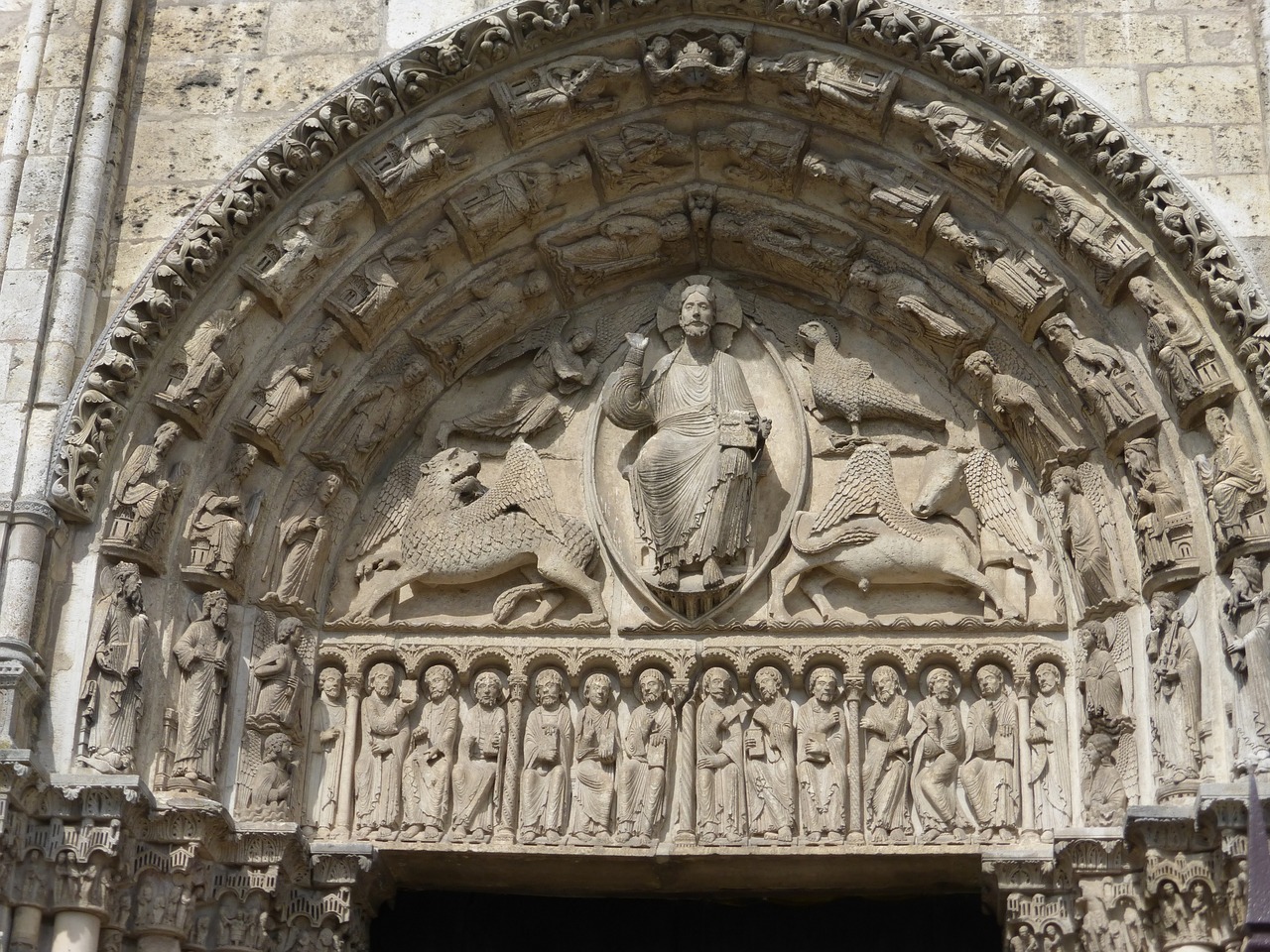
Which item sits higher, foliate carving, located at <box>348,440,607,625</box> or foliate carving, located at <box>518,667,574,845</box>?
foliate carving, located at <box>348,440,607,625</box>

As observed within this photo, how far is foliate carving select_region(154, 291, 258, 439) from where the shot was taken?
764cm

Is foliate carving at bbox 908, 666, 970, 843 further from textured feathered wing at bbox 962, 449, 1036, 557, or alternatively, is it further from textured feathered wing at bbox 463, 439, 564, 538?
textured feathered wing at bbox 463, 439, 564, 538

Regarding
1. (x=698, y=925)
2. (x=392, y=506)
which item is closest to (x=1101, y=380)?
(x=698, y=925)

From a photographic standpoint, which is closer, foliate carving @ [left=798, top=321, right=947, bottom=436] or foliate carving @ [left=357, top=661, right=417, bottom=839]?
foliate carving @ [left=357, top=661, right=417, bottom=839]

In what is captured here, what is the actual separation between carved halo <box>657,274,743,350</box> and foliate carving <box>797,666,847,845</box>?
1.72 m

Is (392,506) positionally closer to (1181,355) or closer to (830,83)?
(830,83)

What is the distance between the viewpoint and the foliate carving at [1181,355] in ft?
23.9

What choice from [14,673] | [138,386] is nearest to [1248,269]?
[138,386]

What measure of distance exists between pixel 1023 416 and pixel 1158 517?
2.89 feet

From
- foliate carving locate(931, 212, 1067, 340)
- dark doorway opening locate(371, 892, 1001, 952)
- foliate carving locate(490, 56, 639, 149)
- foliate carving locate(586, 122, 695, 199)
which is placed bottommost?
dark doorway opening locate(371, 892, 1001, 952)

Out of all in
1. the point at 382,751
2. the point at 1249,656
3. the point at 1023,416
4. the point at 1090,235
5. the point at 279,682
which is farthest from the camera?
the point at 1023,416

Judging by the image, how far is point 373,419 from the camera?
27.3 ft

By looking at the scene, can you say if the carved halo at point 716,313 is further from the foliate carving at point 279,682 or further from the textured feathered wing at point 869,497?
the foliate carving at point 279,682

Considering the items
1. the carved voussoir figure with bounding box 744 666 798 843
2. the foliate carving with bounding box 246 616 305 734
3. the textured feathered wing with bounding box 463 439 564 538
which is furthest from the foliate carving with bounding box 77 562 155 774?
the carved voussoir figure with bounding box 744 666 798 843
